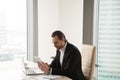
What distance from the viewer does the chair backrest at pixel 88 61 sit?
2697 mm

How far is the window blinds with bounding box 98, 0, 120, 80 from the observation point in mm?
3689

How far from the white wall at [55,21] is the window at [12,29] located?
35cm

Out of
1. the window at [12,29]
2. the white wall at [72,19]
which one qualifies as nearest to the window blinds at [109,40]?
the white wall at [72,19]

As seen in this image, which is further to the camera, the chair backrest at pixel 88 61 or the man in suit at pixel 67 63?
the chair backrest at pixel 88 61

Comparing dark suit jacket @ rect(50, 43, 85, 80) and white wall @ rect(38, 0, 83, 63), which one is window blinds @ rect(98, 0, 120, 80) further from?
dark suit jacket @ rect(50, 43, 85, 80)

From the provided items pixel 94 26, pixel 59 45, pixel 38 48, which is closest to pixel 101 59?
pixel 94 26

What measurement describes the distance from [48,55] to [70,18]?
2.66ft

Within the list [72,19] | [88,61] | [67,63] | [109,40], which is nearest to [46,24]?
[72,19]

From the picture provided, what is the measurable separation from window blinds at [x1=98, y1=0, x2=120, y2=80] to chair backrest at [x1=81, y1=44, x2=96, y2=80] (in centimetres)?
104

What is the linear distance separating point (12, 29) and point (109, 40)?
70.2 inches

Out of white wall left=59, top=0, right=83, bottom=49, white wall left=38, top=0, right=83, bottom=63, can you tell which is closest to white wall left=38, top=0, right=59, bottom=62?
white wall left=38, top=0, right=83, bottom=63

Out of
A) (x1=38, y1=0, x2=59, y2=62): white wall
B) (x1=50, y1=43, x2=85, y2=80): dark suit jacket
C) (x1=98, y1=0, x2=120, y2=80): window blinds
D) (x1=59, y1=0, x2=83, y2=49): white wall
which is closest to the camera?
(x1=50, y1=43, x2=85, y2=80): dark suit jacket

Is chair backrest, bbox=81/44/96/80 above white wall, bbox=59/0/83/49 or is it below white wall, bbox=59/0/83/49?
below

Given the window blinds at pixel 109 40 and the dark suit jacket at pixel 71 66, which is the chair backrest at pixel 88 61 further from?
the window blinds at pixel 109 40
